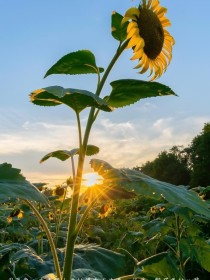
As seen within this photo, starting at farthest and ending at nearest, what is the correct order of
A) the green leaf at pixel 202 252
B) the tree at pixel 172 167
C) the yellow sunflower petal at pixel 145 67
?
the tree at pixel 172 167
the green leaf at pixel 202 252
the yellow sunflower petal at pixel 145 67

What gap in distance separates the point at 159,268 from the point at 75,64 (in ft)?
2.66

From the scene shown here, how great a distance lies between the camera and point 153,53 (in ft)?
7.55

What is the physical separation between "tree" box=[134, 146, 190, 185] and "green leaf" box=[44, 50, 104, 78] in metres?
38.8

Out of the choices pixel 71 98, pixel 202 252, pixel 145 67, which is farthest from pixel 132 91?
pixel 202 252

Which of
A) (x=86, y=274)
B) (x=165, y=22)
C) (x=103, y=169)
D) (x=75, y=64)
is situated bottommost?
(x=86, y=274)

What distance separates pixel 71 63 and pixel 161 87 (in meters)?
0.39

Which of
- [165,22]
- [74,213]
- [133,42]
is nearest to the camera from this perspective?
[74,213]

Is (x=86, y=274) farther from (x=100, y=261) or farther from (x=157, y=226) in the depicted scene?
(x=157, y=226)

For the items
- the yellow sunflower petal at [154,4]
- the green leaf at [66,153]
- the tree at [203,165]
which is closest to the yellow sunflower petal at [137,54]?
the yellow sunflower petal at [154,4]

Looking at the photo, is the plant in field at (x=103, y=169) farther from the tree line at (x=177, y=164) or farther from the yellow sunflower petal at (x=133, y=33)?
the tree line at (x=177, y=164)

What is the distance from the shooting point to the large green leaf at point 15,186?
4.16 feet

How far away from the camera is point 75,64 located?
5.77 feet

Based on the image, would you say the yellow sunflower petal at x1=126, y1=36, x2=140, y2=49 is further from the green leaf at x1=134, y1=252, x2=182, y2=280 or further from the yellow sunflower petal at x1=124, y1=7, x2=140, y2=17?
the green leaf at x1=134, y1=252, x2=182, y2=280

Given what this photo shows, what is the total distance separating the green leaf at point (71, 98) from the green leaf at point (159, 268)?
611 mm
